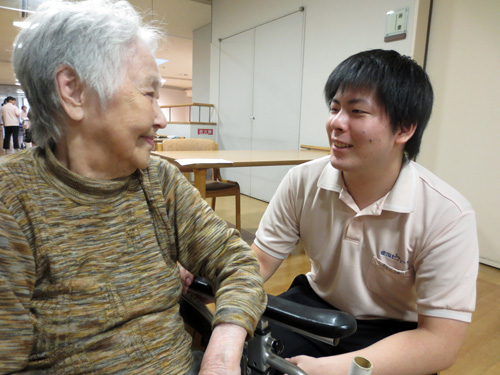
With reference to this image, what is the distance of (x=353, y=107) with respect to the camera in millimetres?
934

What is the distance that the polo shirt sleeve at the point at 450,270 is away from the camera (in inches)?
31.5

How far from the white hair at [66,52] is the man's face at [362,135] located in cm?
57

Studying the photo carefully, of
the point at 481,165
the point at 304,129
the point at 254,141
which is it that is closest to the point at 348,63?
the point at 481,165

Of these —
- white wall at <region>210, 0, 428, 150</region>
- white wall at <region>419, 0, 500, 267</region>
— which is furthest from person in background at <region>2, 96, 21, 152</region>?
white wall at <region>419, 0, 500, 267</region>

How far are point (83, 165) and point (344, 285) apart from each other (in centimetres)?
75

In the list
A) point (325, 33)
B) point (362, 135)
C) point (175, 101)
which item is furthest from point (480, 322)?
point (175, 101)

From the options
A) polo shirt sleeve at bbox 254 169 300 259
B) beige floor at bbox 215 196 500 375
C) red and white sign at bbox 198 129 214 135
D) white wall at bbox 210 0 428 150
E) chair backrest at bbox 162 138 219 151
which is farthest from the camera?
red and white sign at bbox 198 129 214 135

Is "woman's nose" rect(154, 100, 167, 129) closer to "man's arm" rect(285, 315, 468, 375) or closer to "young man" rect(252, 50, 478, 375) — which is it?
"young man" rect(252, 50, 478, 375)

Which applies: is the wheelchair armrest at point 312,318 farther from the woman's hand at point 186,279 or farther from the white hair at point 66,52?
the white hair at point 66,52

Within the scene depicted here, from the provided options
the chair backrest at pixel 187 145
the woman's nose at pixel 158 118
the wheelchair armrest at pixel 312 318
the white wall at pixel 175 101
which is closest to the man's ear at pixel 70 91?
the woman's nose at pixel 158 118

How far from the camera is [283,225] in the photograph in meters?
1.11

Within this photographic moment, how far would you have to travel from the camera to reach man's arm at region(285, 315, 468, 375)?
80 centimetres

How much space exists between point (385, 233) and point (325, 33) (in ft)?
10.8

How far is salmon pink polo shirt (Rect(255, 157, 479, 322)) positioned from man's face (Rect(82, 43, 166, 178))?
20.4 inches
